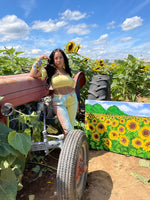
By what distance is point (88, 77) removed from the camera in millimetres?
4504

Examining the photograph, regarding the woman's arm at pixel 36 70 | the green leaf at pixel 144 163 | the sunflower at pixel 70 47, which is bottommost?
the green leaf at pixel 144 163

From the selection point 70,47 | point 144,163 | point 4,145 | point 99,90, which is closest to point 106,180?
point 144,163

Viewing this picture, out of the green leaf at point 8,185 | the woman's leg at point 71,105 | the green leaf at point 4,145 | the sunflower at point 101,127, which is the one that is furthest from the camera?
the sunflower at point 101,127

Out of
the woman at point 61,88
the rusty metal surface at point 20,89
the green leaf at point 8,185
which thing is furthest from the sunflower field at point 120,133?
the green leaf at point 8,185

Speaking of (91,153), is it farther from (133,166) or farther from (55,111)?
(55,111)

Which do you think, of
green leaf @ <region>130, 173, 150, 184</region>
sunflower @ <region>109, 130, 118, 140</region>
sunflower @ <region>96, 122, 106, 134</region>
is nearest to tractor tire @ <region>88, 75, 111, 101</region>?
sunflower @ <region>96, 122, 106, 134</region>

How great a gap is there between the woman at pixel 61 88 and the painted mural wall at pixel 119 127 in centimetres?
46

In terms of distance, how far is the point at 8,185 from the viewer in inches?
39.9

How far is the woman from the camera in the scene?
2.00m

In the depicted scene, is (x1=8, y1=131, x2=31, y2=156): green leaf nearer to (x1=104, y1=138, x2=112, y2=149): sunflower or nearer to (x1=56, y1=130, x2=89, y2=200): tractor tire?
(x1=56, y1=130, x2=89, y2=200): tractor tire

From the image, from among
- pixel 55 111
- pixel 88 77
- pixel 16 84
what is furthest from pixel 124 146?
pixel 88 77

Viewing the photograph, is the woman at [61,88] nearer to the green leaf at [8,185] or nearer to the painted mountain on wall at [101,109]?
the painted mountain on wall at [101,109]

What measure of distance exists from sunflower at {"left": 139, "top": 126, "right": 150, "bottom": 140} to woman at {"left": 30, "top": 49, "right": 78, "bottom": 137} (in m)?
0.94

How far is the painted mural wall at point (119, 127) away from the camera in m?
2.28
